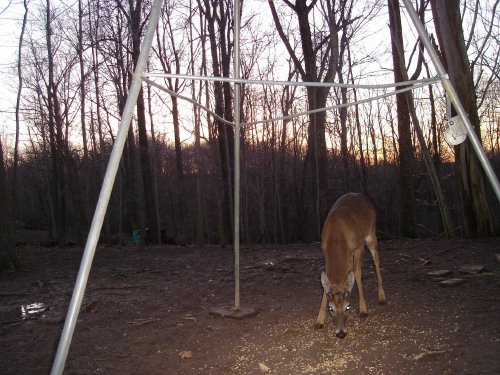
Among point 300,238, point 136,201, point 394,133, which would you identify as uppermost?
point 394,133

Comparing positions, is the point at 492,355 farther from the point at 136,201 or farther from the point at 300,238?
the point at 300,238

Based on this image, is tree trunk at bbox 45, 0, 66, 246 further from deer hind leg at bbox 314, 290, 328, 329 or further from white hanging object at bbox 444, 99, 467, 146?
white hanging object at bbox 444, 99, 467, 146

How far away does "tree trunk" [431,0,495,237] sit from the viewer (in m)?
9.34

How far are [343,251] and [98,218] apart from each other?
321cm

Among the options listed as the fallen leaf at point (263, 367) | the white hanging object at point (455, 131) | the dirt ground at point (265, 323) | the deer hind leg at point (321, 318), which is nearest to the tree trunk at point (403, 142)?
the dirt ground at point (265, 323)

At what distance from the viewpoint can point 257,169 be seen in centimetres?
3073

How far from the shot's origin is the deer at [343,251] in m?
4.48

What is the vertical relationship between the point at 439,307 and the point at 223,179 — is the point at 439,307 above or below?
below

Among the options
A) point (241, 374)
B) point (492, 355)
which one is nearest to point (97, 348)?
point (241, 374)

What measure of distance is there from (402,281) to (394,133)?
28.6 metres

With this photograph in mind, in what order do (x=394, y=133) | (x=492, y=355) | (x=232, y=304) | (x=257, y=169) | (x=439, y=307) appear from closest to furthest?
(x=492, y=355), (x=439, y=307), (x=232, y=304), (x=257, y=169), (x=394, y=133)

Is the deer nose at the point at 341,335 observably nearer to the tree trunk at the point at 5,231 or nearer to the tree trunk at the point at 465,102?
the tree trunk at the point at 465,102

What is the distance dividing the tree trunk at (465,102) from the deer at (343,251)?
453cm

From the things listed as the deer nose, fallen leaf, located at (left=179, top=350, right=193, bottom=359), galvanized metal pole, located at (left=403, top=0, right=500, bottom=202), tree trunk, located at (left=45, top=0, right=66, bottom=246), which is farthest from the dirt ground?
tree trunk, located at (left=45, top=0, right=66, bottom=246)
